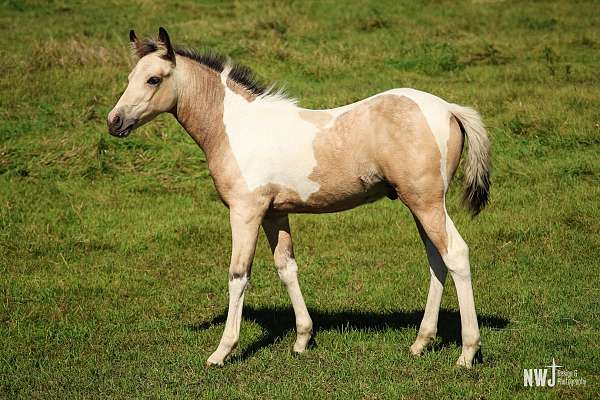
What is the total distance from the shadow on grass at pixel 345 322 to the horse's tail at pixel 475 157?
50.7 inches

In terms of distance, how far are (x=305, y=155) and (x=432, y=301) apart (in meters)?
1.56

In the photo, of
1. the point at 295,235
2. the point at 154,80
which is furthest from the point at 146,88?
the point at 295,235

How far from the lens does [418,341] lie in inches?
267

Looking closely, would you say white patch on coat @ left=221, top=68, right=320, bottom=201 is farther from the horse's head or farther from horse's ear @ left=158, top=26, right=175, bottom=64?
horse's ear @ left=158, top=26, right=175, bottom=64

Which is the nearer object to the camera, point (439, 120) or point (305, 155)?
point (439, 120)

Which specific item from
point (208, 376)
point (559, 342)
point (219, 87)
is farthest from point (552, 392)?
point (219, 87)

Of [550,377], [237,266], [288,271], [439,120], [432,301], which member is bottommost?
[550,377]

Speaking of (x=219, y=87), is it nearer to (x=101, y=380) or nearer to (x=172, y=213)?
(x=101, y=380)

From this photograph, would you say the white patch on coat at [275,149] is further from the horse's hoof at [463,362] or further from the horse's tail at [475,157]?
the horse's hoof at [463,362]

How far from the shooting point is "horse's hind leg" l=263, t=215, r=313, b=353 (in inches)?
276

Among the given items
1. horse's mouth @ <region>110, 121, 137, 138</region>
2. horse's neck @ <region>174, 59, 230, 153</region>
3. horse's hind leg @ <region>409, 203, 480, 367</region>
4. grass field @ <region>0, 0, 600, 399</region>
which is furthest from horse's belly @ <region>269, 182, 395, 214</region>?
horse's mouth @ <region>110, 121, 137, 138</region>

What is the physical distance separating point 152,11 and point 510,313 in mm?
14347

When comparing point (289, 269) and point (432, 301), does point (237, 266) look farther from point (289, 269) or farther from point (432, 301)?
point (432, 301)

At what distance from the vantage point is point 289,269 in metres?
7.07
